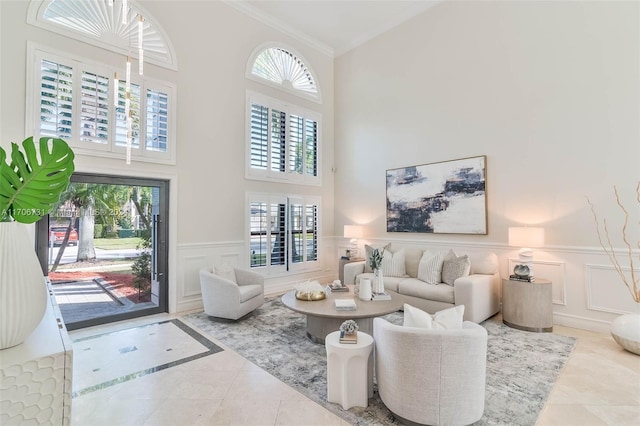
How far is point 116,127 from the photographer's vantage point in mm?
4145

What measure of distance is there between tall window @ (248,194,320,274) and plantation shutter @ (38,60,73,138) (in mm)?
2751

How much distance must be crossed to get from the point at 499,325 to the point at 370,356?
2.68 m

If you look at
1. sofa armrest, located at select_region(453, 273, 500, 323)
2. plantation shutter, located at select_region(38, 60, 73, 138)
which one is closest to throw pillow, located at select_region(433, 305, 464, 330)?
sofa armrest, located at select_region(453, 273, 500, 323)

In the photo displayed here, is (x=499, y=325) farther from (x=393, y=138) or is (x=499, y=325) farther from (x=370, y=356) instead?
(x=393, y=138)

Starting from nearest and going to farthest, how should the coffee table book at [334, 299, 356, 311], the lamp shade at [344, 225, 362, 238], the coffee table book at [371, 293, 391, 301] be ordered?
the coffee table book at [334, 299, 356, 311] < the coffee table book at [371, 293, 391, 301] < the lamp shade at [344, 225, 362, 238]

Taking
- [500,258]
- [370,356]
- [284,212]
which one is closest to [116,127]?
[284,212]

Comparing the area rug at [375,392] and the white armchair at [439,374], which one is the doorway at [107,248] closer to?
the area rug at [375,392]

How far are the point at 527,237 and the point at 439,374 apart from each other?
2879mm

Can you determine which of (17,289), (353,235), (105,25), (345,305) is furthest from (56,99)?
(353,235)

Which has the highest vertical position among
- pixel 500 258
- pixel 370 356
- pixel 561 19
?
pixel 561 19

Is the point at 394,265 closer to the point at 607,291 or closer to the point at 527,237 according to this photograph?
the point at 527,237

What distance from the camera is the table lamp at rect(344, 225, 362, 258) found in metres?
6.20

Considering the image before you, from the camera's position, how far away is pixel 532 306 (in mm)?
3826

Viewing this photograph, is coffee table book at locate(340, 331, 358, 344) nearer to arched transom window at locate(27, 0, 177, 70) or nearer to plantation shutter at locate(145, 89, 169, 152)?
plantation shutter at locate(145, 89, 169, 152)
